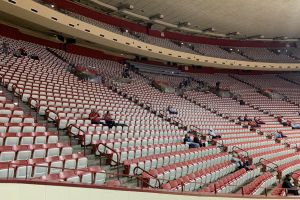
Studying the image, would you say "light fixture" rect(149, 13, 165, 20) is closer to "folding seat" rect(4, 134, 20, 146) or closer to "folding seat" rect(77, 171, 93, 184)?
"folding seat" rect(4, 134, 20, 146)

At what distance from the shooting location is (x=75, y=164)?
19.1ft

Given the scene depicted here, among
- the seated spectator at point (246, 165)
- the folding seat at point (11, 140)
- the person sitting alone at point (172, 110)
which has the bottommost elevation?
the seated spectator at point (246, 165)

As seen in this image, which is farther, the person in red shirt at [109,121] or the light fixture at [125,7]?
the light fixture at [125,7]

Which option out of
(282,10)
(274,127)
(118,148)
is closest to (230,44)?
(282,10)

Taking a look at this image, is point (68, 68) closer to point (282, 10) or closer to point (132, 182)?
point (132, 182)

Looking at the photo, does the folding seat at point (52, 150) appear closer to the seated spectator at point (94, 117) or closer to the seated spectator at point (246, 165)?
the seated spectator at point (94, 117)

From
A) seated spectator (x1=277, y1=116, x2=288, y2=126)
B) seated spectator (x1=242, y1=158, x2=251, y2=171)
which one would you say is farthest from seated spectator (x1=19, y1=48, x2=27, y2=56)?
seated spectator (x1=277, y1=116, x2=288, y2=126)

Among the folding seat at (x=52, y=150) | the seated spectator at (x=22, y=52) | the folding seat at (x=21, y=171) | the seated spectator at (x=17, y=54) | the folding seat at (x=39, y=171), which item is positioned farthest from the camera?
the seated spectator at (x=22, y=52)

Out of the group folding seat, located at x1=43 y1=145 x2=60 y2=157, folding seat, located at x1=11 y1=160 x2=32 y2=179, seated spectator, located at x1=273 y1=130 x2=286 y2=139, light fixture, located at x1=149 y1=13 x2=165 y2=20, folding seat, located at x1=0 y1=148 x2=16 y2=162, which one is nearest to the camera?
folding seat, located at x1=11 y1=160 x2=32 y2=179

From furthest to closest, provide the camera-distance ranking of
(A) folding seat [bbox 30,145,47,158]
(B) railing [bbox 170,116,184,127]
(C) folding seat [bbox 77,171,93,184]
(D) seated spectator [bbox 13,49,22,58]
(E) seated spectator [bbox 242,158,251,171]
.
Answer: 1. (B) railing [bbox 170,116,184,127]
2. (D) seated spectator [bbox 13,49,22,58]
3. (E) seated spectator [bbox 242,158,251,171]
4. (A) folding seat [bbox 30,145,47,158]
5. (C) folding seat [bbox 77,171,93,184]

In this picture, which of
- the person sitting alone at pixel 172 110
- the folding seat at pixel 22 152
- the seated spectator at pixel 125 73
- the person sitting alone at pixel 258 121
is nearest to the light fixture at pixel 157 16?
the seated spectator at pixel 125 73

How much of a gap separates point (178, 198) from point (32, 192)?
2.41m

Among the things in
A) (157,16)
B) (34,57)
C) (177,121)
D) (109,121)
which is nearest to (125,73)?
(157,16)

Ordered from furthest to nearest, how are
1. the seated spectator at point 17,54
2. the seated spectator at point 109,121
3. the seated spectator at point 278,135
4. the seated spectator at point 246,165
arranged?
the seated spectator at point 278,135, the seated spectator at point 17,54, the seated spectator at point 246,165, the seated spectator at point 109,121
